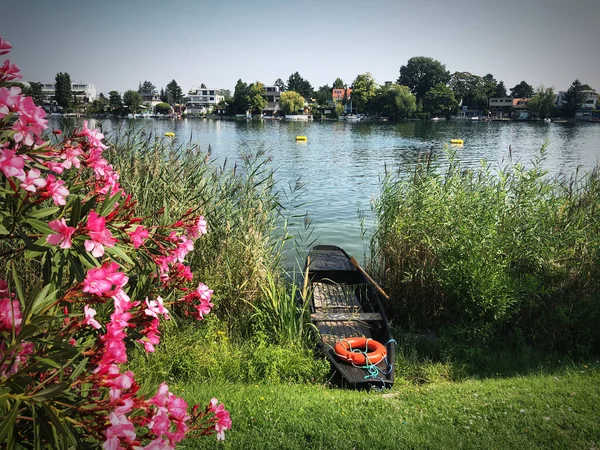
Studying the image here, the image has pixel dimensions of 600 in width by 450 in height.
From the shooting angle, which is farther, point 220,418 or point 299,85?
point 299,85

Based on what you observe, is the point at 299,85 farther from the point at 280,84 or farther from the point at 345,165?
the point at 345,165

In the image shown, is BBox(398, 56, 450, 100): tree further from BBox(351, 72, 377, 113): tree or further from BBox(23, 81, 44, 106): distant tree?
BBox(23, 81, 44, 106): distant tree

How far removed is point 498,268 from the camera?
7.70 m

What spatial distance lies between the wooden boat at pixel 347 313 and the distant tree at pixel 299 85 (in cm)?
14930

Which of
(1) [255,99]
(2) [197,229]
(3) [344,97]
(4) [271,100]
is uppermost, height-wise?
(3) [344,97]

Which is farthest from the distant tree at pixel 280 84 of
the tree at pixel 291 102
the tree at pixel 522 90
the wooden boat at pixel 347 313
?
the wooden boat at pixel 347 313

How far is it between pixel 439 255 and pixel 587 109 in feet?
455

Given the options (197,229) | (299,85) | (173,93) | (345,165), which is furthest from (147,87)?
(197,229)

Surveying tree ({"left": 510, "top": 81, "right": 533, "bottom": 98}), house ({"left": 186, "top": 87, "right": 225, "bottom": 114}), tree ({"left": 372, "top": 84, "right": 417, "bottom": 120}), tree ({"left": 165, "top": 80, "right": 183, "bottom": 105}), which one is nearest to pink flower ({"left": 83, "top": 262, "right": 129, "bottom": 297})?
tree ({"left": 372, "top": 84, "right": 417, "bottom": 120})

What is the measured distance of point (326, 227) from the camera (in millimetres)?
17578

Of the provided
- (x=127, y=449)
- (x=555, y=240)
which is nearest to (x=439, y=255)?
(x=555, y=240)

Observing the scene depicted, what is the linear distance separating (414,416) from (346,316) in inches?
122

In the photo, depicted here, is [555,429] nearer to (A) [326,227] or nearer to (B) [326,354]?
(B) [326,354]

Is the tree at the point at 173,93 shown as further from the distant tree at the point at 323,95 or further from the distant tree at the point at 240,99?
the distant tree at the point at 323,95
